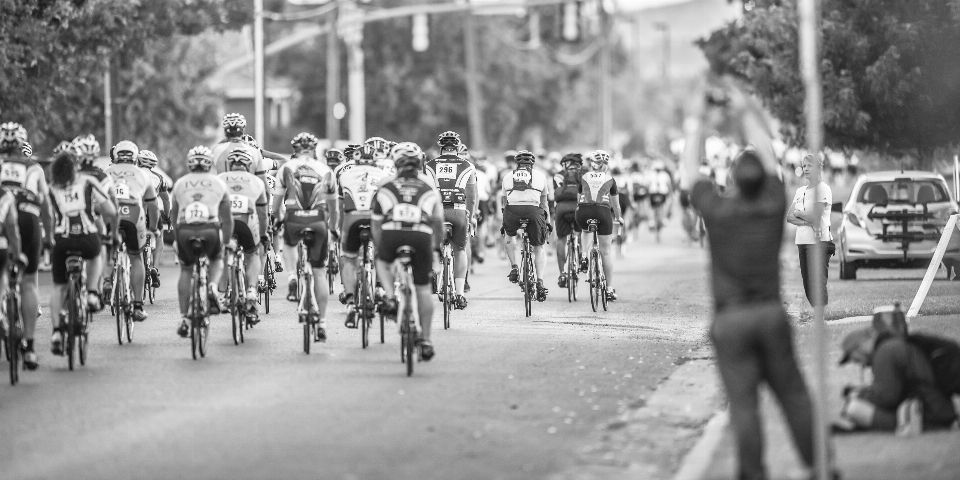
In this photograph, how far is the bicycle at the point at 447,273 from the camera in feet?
58.5

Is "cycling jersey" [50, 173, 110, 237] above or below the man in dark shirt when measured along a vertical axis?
above

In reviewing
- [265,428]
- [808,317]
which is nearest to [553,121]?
[808,317]

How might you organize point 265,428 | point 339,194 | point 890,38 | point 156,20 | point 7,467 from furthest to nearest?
1. point 156,20
2. point 890,38
3. point 339,194
4. point 265,428
5. point 7,467

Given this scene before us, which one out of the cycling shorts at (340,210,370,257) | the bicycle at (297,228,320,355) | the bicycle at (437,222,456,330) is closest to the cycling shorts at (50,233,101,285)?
the bicycle at (297,228,320,355)

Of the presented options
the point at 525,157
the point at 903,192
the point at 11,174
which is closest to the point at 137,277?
the point at 11,174

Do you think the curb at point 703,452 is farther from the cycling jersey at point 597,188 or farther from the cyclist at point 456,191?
the cycling jersey at point 597,188

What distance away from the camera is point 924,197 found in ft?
80.8

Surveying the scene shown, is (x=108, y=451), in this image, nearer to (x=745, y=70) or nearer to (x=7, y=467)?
(x=7, y=467)

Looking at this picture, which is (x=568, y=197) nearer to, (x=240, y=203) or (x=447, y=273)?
(x=447, y=273)

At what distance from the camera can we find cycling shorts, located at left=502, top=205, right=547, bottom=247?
19.9 m

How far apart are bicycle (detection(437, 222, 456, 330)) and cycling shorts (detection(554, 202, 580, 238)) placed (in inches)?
82.8

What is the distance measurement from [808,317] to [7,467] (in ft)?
36.0

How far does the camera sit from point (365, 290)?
15.1 meters

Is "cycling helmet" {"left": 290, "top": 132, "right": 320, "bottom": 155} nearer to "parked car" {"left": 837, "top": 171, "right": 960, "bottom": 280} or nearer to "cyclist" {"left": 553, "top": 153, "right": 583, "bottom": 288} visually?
"cyclist" {"left": 553, "top": 153, "right": 583, "bottom": 288}
